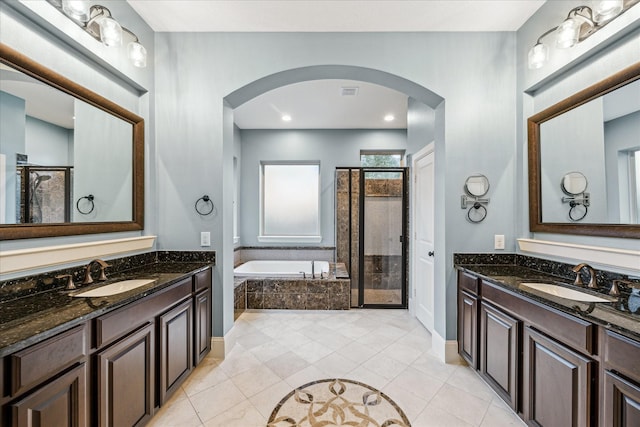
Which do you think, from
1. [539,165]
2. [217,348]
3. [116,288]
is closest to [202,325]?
[217,348]

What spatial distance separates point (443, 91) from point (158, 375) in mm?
3102

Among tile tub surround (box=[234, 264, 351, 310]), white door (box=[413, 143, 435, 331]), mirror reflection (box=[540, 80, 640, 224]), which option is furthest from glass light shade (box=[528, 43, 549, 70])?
tile tub surround (box=[234, 264, 351, 310])

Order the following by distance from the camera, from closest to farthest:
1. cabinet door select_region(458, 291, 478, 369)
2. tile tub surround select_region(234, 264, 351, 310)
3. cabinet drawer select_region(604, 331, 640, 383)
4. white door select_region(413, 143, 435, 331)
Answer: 1. cabinet drawer select_region(604, 331, 640, 383)
2. cabinet door select_region(458, 291, 478, 369)
3. white door select_region(413, 143, 435, 331)
4. tile tub surround select_region(234, 264, 351, 310)

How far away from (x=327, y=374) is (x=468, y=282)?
1383mm

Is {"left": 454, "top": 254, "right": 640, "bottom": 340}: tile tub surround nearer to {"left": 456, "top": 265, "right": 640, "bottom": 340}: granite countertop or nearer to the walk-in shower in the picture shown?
{"left": 456, "top": 265, "right": 640, "bottom": 340}: granite countertop

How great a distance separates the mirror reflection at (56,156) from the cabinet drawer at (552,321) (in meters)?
2.85

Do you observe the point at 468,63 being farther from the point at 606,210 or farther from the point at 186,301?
the point at 186,301

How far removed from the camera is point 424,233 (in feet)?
10.2

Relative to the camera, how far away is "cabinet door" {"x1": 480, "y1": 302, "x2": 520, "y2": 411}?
164 cm

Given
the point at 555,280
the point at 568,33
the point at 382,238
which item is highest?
the point at 568,33

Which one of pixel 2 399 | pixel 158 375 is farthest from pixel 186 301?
pixel 2 399

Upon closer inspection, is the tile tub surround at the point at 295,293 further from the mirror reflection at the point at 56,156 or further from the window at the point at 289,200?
the mirror reflection at the point at 56,156

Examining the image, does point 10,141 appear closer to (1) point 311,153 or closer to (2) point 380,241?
(2) point 380,241

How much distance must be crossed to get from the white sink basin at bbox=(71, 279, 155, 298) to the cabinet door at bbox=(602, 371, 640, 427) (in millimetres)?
2466
